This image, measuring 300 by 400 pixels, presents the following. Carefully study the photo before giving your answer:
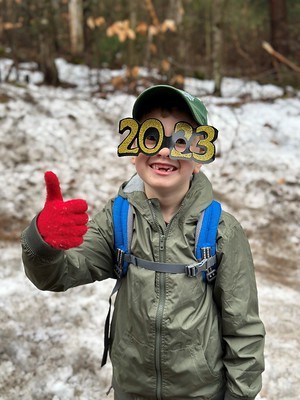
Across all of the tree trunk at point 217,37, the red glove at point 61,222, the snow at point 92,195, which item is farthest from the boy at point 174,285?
the tree trunk at point 217,37

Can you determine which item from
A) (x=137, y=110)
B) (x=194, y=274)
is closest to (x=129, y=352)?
(x=194, y=274)

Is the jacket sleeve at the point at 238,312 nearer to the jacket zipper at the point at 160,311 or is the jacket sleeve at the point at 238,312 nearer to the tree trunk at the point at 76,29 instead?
the jacket zipper at the point at 160,311

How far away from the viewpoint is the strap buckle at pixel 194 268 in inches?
64.9

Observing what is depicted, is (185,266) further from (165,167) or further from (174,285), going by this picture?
(165,167)

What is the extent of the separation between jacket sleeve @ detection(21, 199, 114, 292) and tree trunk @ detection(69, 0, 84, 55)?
1154cm

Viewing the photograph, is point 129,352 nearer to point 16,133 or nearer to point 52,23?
point 16,133

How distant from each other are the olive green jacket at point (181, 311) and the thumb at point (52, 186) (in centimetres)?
28

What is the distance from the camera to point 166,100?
5.54 feet

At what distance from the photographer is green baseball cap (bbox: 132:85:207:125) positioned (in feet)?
5.33

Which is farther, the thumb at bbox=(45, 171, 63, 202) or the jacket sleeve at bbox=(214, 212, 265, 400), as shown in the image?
the jacket sleeve at bbox=(214, 212, 265, 400)

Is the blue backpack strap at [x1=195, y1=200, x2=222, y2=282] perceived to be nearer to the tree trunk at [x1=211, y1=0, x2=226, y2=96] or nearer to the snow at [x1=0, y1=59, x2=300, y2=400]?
the snow at [x1=0, y1=59, x2=300, y2=400]

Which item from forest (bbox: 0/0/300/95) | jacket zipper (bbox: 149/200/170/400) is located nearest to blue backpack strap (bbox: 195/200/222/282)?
jacket zipper (bbox: 149/200/170/400)

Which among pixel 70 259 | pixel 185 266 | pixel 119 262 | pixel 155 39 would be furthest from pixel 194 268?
pixel 155 39

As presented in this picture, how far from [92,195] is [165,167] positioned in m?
4.03
